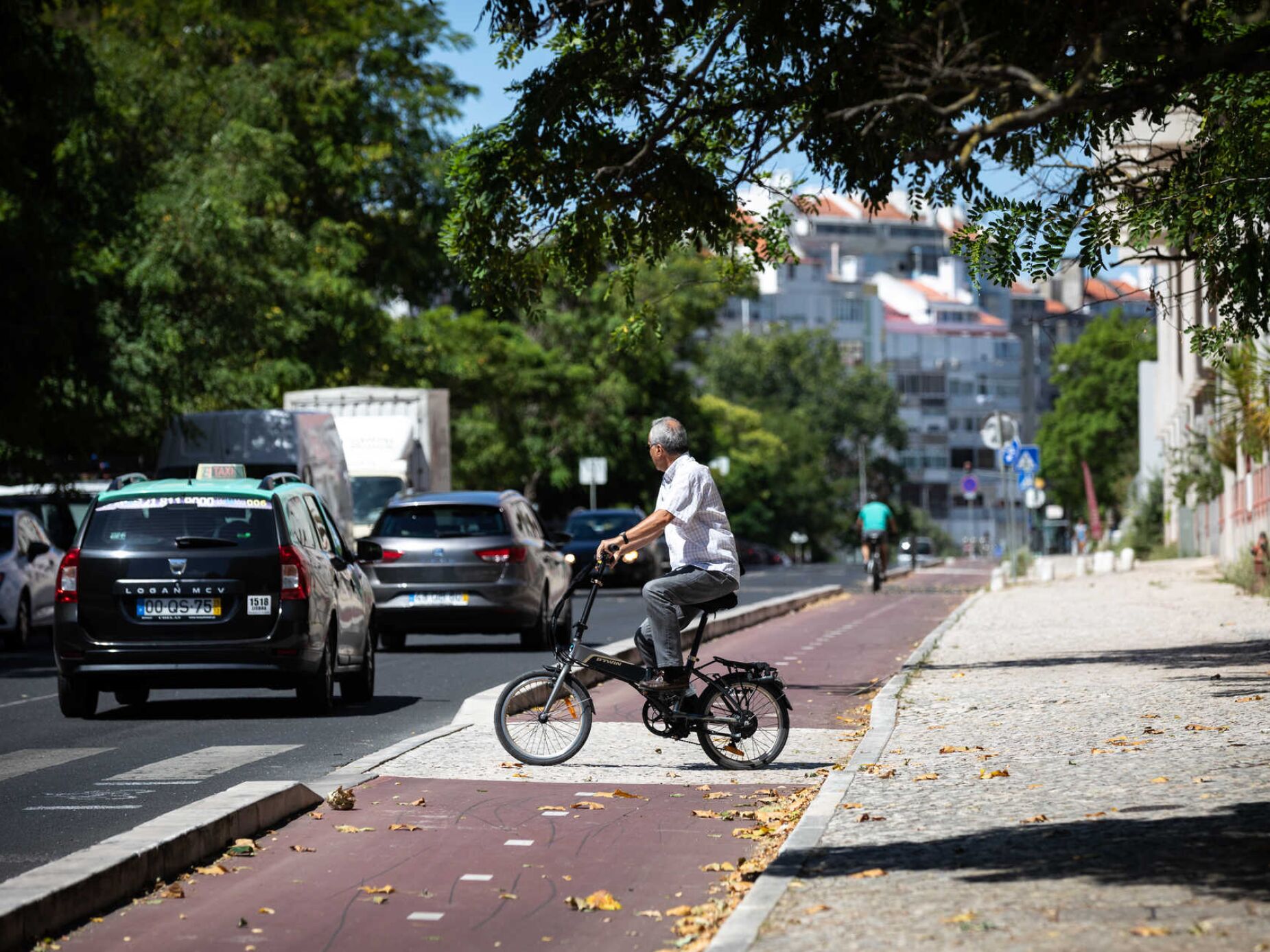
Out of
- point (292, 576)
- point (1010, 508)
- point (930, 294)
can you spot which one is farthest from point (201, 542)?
point (930, 294)

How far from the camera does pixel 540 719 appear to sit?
11180mm

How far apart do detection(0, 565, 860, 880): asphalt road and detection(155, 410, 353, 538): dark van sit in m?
7.05

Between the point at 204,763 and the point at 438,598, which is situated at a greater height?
the point at 438,598

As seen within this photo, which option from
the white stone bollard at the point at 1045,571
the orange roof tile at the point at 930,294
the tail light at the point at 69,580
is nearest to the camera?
the tail light at the point at 69,580

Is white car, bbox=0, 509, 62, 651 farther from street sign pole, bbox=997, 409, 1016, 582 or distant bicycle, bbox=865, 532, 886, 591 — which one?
street sign pole, bbox=997, 409, 1016, 582

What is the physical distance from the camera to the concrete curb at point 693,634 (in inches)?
535

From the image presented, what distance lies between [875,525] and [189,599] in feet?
82.2

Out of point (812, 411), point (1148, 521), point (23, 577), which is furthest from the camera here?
point (812, 411)

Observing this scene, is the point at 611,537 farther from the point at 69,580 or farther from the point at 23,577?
the point at 69,580

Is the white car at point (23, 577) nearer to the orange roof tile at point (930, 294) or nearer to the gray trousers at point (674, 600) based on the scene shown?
the gray trousers at point (674, 600)

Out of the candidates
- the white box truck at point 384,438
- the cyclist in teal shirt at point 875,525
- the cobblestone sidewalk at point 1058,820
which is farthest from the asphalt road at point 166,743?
the cyclist in teal shirt at point 875,525

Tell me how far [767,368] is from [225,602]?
117m

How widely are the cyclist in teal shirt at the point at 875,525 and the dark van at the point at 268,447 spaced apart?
11.8m

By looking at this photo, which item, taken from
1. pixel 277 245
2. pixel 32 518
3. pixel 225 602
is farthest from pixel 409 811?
pixel 277 245
